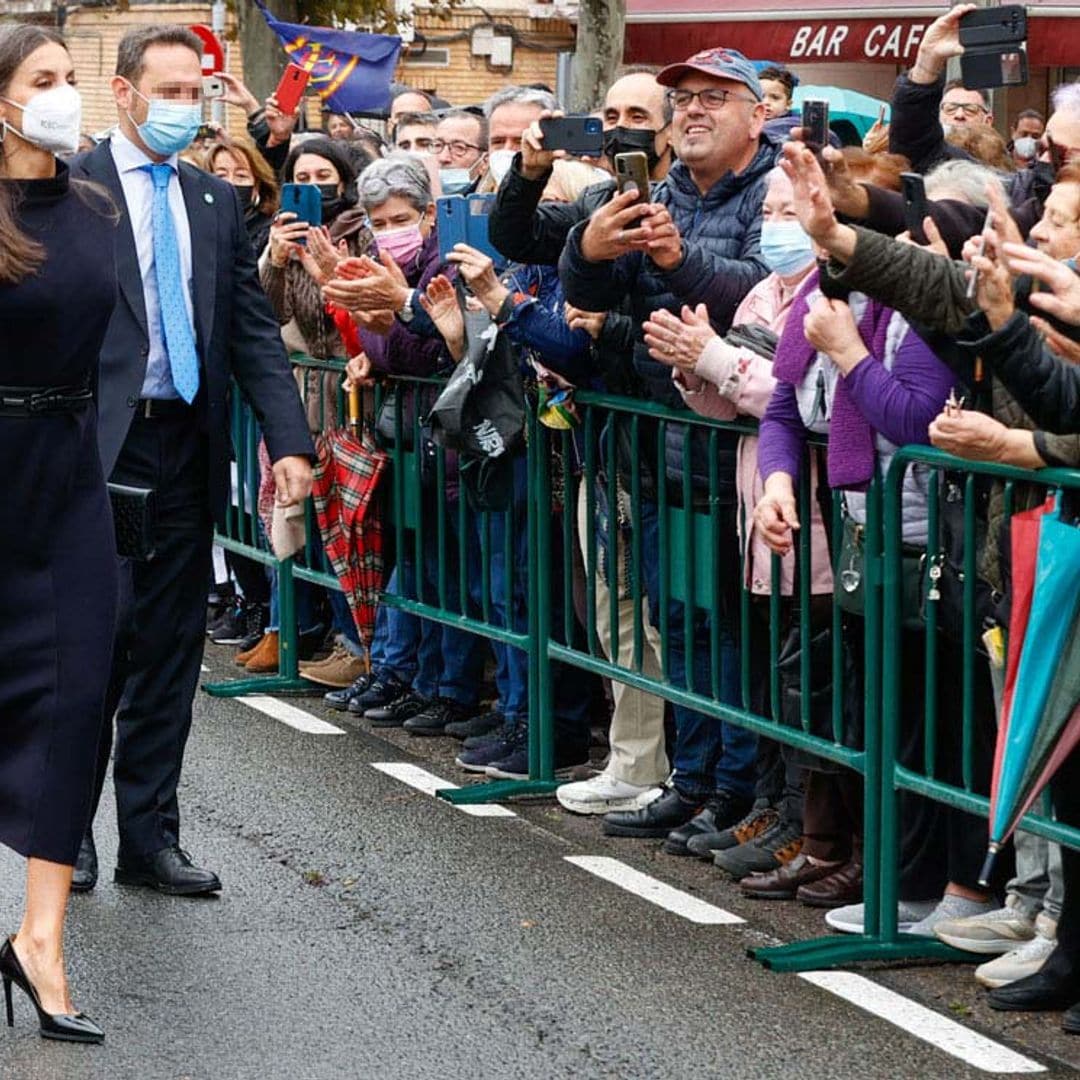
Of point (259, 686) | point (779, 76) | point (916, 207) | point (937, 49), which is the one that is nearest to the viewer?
point (916, 207)

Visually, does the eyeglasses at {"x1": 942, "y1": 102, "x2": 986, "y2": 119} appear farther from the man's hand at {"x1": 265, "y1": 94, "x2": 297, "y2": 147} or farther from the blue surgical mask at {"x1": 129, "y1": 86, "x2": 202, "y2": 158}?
the blue surgical mask at {"x1": 129, "y1": 86, "x2": 202, "y2": 158}

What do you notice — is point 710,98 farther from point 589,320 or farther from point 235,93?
point 235,93

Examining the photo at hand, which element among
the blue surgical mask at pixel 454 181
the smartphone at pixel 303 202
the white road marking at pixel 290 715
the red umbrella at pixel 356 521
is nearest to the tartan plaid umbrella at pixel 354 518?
the red umbrella at pixel 356 521

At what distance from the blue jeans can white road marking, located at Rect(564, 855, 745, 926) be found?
46 cm

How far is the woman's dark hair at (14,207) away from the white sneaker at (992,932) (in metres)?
2.76

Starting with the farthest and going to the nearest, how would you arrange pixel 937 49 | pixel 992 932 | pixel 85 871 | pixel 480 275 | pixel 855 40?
pixel 855 40
pixel 480 275
pixel 937 49
pixel 85 871
pixel 992 932

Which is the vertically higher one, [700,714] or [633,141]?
[633,141]

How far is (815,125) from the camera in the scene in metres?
6.18

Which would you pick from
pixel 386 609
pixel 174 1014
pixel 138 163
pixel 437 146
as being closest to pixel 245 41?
pixel 437 146

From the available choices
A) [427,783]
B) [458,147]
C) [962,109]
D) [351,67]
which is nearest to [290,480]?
[427,783]

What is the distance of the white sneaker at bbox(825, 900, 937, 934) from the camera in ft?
22.5

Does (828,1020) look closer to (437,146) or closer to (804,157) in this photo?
(804,157)

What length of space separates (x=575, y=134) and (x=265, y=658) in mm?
4003

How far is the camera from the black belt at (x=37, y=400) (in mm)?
6074
